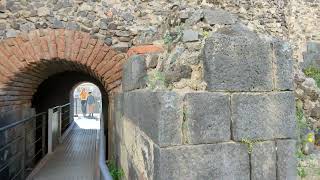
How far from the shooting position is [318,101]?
2953mm

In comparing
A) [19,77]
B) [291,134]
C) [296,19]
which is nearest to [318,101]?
[291,134]

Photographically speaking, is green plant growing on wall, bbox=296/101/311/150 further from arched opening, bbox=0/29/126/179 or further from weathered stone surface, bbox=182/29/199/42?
arched opening, bbox=0/29/126/179

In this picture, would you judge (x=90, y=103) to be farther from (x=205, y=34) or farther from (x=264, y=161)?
(x=264, y=161)

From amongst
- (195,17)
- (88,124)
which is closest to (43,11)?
(195,17)

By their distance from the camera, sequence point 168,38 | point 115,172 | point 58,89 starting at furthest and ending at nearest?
1. point 58,89
2. point 115,172
3. point 168,38

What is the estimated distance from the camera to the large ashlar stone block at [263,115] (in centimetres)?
186

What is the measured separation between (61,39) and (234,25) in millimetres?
3327

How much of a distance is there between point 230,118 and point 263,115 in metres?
0.23

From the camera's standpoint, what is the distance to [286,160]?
1.94m

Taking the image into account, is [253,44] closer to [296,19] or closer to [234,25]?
[234,25]

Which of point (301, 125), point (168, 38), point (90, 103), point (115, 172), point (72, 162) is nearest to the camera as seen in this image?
point (168, 38)

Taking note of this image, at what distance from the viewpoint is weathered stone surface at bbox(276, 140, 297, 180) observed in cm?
192

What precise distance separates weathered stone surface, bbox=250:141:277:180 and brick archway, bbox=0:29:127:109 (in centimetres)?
310

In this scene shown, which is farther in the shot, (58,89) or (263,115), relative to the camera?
(58,89)
